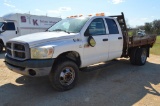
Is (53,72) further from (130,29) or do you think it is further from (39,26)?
(39,26)

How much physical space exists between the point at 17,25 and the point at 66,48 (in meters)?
11.4

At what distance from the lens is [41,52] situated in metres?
4.79

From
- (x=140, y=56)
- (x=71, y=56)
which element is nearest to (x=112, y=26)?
(x=71, y=56)

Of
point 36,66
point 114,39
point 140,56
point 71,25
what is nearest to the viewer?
point 36,66

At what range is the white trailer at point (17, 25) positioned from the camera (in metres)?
14.6

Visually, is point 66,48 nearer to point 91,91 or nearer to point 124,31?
point 91,91

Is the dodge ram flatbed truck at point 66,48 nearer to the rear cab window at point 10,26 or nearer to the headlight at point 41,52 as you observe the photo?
the headlight at point 41,52

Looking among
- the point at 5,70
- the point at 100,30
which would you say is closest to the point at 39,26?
the point at 5,70

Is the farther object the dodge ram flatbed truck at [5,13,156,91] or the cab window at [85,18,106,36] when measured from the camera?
the cab window at [85,18,106,36]

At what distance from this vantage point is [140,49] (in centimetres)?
867

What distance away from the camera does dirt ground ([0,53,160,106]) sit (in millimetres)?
4734

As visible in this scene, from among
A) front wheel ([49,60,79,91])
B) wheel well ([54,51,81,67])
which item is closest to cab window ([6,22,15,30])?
wheel well ([54,51,81,67])

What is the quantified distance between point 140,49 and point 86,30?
373 centimetres

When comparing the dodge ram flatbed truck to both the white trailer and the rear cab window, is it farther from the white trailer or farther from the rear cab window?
the rear cab window
